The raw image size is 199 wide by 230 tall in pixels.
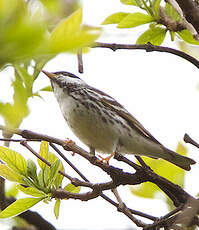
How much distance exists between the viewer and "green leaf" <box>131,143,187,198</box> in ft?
6.24

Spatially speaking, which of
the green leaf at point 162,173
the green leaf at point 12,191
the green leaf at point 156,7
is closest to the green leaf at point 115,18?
the green leaf at point 156,7

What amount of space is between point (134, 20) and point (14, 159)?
0.89 m

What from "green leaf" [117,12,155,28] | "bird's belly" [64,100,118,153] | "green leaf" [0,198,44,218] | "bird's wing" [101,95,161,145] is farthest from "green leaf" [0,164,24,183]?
"bird's wing" [101,95,161,145]

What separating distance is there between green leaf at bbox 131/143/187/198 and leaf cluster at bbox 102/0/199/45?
585 mm

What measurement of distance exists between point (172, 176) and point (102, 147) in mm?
1164

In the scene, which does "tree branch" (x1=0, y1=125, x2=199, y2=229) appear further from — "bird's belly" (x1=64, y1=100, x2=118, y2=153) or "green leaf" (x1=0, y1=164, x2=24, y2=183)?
"bird's belly" (x1=64, y1=100, x2=118, y2=153)

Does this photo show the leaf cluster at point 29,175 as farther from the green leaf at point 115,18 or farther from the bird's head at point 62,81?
the bird's head at point 62,81

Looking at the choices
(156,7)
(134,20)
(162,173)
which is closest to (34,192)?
(162,173)

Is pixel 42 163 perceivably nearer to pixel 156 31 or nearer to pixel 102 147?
pixel 156 31

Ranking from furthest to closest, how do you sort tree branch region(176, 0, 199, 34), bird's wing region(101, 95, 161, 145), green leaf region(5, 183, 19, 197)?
Result: bird's wing region(101, 95, 161, 145)
green leaf region(5, 183, 19, 197)
tree branch region(176, 0, 199, 34)

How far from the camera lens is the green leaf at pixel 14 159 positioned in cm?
173

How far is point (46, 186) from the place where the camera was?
1753mm

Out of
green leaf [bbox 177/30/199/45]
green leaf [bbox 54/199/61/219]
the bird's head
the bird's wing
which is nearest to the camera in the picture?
green leaf [bbox 54/199/61/219]

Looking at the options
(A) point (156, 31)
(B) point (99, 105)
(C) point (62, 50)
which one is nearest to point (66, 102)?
(B) point (99, 105)
